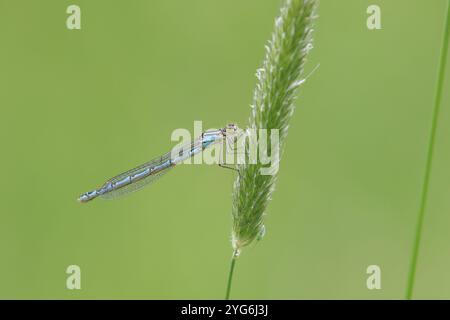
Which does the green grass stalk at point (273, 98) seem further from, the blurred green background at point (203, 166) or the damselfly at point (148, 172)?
the blurred green background at point (203, 166)

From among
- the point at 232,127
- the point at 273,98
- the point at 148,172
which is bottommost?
the point at 148,172

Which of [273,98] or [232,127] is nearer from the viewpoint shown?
[273,98]

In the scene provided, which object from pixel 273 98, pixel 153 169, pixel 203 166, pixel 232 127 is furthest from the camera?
pixel 203 166

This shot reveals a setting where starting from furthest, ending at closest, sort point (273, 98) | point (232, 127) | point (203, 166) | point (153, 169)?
1. point (203, 166)
2. point (153, 169)
3. point (232, 127)
4. point (273, 98)

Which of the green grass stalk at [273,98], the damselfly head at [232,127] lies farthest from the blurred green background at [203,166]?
the green grass stalk at [273,98]

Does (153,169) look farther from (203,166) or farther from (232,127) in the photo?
(203,166)

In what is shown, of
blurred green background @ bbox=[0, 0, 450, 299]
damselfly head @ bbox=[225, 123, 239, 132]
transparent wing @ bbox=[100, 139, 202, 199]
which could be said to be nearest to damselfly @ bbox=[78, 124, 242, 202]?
transparent wing @ bbox=[100, 139, 202, 199]

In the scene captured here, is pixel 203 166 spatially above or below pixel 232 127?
below

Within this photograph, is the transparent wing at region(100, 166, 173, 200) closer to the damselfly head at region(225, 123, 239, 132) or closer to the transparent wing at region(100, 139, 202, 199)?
the transparent wing at region(100, 139, 202, 199)

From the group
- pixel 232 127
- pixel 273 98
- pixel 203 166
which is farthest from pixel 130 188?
pixel 273 98
